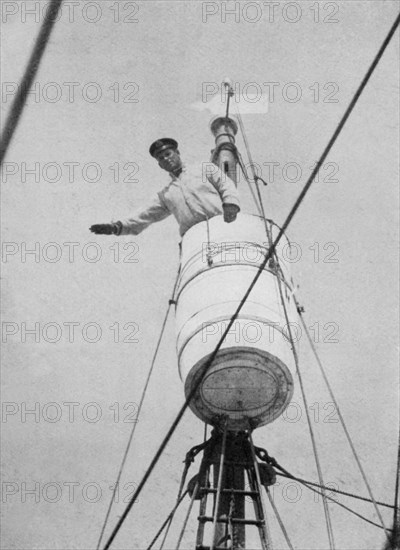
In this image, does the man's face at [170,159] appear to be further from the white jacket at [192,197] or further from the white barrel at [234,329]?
the white barrel at [234,329]

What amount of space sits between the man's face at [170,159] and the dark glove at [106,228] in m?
1.21

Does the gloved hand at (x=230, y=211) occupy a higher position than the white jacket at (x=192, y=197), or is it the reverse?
the white jacket at (x=192, y=197)

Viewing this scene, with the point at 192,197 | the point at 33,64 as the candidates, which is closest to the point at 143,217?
the point at 192,197

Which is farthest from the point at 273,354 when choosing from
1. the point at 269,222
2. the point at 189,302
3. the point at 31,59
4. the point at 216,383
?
the point at 31,59

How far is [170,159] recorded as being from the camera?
35.0 feet

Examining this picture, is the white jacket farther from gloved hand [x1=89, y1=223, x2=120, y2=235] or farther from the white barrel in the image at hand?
the white barrel

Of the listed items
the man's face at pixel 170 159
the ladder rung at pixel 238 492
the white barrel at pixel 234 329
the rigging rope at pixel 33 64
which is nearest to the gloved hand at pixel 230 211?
the white barrel at pixel 234 329

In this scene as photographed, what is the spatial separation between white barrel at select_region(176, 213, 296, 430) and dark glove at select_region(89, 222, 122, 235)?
4.47 ft

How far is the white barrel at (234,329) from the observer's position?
8.52m

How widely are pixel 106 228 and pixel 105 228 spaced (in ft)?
0.07

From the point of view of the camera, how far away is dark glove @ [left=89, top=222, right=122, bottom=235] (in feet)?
33.6

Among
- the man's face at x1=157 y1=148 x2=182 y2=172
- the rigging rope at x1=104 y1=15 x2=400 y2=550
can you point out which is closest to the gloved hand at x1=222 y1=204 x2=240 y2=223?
the man's face at x1=157 y1=148 x2=182 y2=172

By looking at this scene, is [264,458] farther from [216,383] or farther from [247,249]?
[247,249]

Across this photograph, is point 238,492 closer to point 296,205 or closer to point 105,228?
Answer: point 296,205
